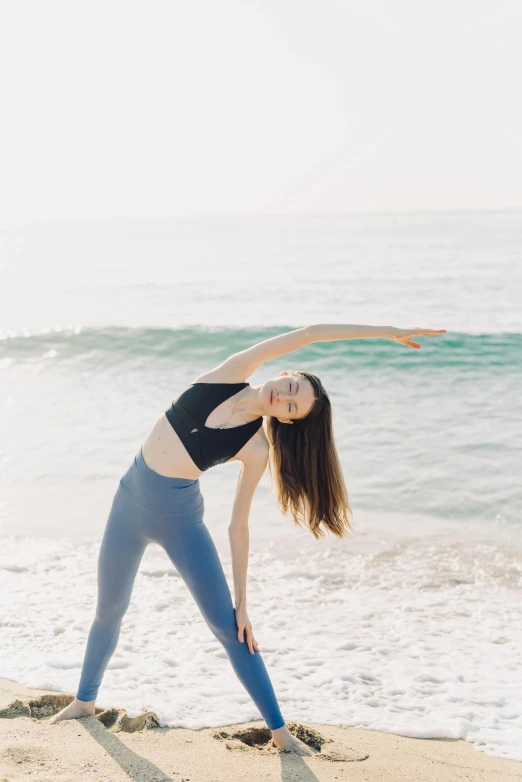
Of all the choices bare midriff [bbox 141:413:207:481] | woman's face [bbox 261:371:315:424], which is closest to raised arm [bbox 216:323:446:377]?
woman's face [bbox 261:371:315:424]

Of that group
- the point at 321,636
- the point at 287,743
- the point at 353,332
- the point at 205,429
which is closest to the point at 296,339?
the point at 353,332

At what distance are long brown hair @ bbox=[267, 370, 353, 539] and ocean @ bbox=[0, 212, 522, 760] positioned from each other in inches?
47.0

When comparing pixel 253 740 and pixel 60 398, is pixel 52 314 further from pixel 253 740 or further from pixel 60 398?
pixel 253 740

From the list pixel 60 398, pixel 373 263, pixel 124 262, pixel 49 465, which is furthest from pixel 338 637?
pixel 124 262

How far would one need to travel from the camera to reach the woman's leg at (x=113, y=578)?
3.45m

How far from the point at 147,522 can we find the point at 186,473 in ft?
0.92

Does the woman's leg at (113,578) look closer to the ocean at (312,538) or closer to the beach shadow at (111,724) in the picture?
the beach shadow at (111,724)

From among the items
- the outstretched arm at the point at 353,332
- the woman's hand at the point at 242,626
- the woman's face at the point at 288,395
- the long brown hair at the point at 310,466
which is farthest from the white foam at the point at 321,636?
the outstretched arm at the point at 353,332

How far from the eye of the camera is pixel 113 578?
3494mm

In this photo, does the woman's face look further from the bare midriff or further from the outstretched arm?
the bare midriff

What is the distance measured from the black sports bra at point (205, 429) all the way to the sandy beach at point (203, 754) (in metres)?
1.28

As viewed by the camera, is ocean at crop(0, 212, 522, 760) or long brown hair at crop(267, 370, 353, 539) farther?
ocean at crop(0, 212, 522, 760)

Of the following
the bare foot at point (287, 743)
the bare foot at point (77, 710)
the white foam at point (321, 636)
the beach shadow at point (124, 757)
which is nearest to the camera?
the beach shadow at point (124, 757)

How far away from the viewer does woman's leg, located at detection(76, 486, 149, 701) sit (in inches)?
136
